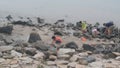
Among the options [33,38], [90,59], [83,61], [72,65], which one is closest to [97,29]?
[33,38]

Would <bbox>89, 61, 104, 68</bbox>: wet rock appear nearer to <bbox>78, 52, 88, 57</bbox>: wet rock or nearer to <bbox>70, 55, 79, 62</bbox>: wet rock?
<bbox>70, 55, 79, 62</bbox>: wet rock

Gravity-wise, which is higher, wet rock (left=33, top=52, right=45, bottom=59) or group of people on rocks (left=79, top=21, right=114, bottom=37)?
wet rock (left=33, top=52, right=45, bottom=59)

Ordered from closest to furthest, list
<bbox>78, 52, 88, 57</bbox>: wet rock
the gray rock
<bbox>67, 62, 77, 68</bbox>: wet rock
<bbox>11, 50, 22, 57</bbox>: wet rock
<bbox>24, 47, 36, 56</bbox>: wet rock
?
<bbox>67, 62, 77, 68</bbox>: wet rock, the gray rock, <bbox>11, 50, 22, 57</bbox>: wet rock, <bbox>24, 47, 36, 56</bbox>: wet rock, <bbox>78, 52, 88, 57</bbox>: wet rock

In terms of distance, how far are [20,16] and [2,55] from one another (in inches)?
623

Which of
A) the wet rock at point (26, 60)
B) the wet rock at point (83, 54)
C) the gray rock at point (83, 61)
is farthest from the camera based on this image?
the wet rock at point (83, 54)

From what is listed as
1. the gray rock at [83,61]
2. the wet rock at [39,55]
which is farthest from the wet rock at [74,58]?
the wet rock at [39,55]

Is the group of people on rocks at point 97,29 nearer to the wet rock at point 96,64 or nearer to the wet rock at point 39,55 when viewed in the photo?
the wet rock at point 39,55

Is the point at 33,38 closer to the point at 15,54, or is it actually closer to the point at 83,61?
the point at 15,54

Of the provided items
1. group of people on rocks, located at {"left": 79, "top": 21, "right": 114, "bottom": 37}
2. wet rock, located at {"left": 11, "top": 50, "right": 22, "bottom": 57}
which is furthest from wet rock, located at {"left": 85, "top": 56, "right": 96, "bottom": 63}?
group of people on rocks, located at {"left": 79, "top": 21, "right": 114, "bottom": 37}

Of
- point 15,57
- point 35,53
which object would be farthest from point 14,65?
point 35,53

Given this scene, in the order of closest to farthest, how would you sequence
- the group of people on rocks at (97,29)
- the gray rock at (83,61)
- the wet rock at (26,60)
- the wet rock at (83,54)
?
1. the wet rock at (26,60)
2. the gray rock at (83,61)
3. the wet rock at (83,54)
4. the group of people on rocks at (97,29)

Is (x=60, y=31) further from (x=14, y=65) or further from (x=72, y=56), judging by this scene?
(x=14, y=65)

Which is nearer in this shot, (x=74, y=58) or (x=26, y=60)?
(x=26, y=60)

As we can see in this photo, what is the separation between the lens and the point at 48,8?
1325 inches
